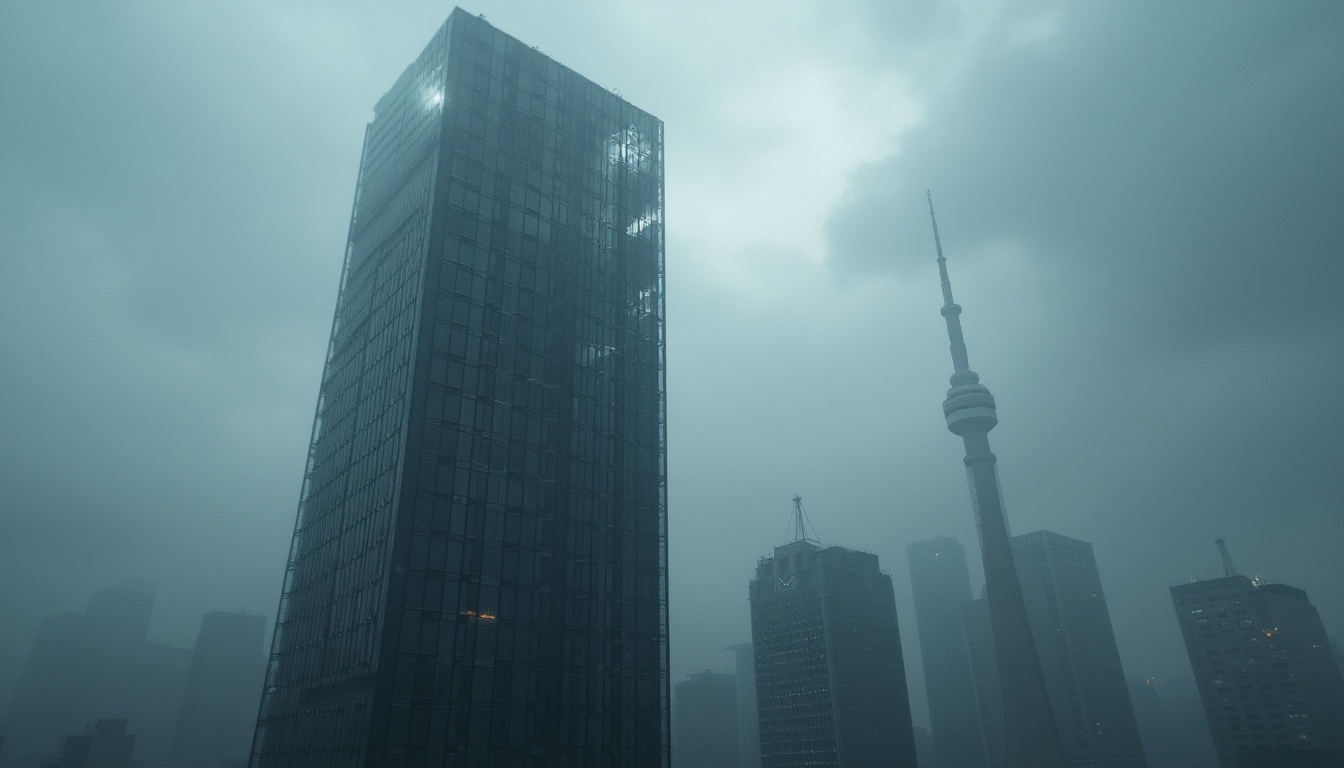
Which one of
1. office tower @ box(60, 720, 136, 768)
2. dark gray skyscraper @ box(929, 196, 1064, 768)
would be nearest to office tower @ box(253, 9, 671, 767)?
office tower @ box(60, 720, 136, 768)

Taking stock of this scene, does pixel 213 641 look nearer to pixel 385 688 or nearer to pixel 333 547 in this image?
pixel 333 547

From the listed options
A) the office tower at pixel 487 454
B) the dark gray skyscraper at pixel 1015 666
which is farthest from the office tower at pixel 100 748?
the dark gray skyscraper at pixel 1015 666

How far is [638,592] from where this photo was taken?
8031 cm

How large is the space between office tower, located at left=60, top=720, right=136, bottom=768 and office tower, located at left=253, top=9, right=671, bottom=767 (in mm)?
109068

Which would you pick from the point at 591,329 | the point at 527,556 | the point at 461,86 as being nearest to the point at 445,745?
the point at 527,556

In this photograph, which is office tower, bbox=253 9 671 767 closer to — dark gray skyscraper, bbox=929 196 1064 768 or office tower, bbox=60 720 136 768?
office tower, bbox=60 720 136 768

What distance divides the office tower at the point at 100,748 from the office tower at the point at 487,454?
109068 mm

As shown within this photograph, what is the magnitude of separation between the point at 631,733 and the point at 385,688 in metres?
23.2

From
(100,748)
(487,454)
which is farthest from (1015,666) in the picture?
(100,748)

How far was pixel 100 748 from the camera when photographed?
156 m

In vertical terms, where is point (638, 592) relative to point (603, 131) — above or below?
below

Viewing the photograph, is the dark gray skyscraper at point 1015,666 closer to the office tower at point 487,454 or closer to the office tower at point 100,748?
the office tower at point 487,454

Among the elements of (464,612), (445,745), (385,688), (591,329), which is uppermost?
(591,329)

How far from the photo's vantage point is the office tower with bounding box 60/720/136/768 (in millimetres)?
154625
